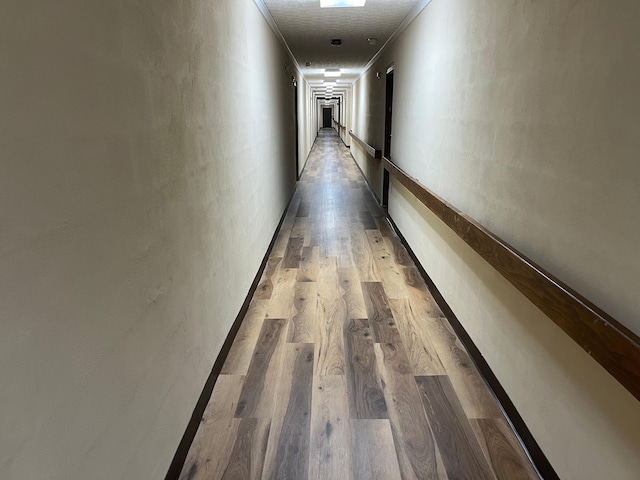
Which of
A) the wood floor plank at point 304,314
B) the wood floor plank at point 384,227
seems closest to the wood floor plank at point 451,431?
the wood floor plank at point 304,314

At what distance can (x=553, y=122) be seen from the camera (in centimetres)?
165

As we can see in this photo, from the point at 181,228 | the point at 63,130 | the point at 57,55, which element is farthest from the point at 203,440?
the point at 57,55

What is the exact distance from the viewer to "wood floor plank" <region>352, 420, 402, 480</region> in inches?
69.4

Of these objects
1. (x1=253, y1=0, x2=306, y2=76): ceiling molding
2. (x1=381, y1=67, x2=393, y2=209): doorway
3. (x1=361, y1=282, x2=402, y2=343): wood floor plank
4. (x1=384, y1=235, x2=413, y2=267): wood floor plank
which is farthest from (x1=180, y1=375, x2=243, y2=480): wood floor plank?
(x1=381, y1=67, x2=393, y2=209): doorway

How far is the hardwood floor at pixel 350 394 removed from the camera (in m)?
1.82

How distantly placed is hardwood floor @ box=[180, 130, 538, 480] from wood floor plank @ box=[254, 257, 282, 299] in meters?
0.02

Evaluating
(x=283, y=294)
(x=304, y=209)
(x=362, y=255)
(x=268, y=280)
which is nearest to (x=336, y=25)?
(x=362, y=255)

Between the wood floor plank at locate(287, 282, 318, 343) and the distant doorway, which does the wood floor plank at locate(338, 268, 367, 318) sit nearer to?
the wood floor plank at locate(287, 282, 318, 343)

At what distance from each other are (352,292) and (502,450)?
1.84m

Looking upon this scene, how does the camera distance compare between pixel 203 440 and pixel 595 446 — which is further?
pixel 203 440

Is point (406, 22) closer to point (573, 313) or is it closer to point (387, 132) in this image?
point (387, 132)

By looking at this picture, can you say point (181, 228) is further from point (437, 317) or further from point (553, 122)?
point (437, 317)

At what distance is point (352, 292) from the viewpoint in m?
3.57

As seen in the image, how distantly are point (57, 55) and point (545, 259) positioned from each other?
1758mm
